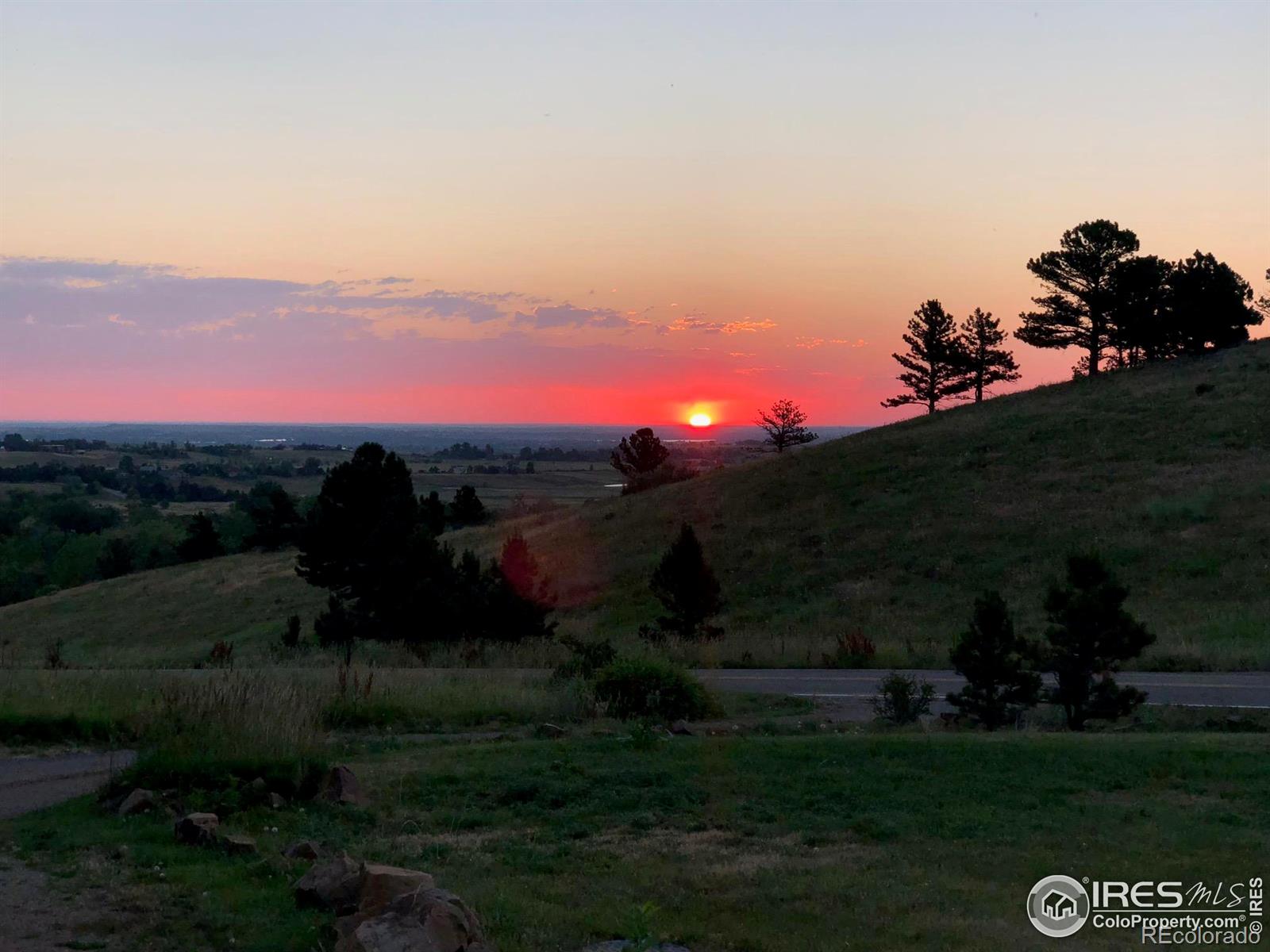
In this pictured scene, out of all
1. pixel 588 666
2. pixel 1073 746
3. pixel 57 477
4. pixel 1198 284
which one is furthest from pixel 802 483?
pixel 57 477

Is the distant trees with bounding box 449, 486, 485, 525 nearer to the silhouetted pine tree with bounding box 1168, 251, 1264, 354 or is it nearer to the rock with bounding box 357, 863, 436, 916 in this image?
the silhouetted pine tree with bounding box 1168, 251, 1264, 354

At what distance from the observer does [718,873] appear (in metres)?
6.89

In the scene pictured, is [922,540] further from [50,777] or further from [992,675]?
[50,777]

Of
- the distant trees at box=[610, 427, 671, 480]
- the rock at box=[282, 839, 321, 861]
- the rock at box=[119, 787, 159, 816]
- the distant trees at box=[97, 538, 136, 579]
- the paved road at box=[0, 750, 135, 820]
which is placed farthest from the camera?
the distant trees at box=[610, 427, 671, 480]

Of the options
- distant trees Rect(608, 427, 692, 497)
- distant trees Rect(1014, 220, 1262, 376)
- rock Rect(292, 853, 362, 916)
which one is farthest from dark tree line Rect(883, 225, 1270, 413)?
rock Rect(292, 853, 362, 916)

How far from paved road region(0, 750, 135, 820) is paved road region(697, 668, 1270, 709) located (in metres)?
8.84

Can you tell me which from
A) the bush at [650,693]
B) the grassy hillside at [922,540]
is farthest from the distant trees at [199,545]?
the bush at [650,693]

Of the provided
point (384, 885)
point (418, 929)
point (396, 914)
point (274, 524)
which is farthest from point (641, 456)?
point (418, 929)

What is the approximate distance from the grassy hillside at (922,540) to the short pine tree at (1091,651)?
292 inches

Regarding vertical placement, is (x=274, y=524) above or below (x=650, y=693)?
below

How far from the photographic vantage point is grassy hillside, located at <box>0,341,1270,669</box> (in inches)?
1142

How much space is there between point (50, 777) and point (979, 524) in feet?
110

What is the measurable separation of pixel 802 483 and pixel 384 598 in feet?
91.1

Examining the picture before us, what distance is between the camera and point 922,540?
38.5 m
